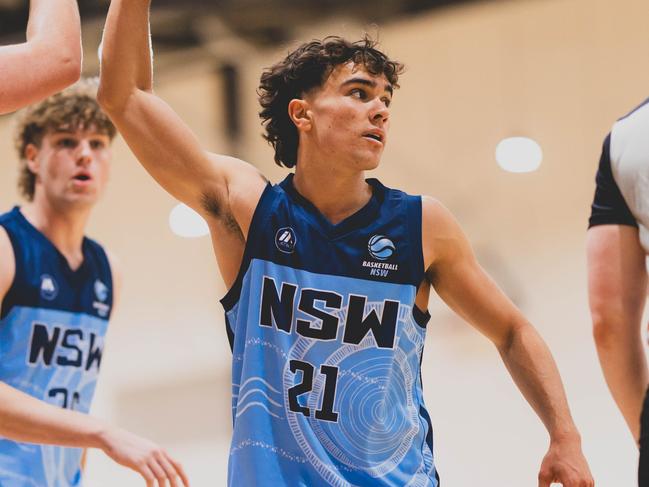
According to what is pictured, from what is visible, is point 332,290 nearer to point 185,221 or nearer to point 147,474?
point 147,474

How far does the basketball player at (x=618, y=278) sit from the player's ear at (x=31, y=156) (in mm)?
2736

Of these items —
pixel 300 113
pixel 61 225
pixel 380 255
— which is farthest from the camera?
pixel 61 225

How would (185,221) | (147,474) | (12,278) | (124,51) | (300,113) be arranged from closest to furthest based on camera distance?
(147,474)
(124,51)
(300,113)
(12,278)
(185,221)

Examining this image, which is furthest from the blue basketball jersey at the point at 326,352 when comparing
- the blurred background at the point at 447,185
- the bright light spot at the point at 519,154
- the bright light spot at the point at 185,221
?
the bright light spot at the point at 185,221

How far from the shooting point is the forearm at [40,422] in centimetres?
345

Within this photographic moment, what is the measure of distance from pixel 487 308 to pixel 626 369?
0.60 metres

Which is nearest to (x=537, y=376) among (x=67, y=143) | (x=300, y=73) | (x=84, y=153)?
(x=300, y=73)

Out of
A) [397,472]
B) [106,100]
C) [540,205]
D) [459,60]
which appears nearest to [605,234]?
[397,472]

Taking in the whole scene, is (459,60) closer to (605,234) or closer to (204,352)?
(204,352)

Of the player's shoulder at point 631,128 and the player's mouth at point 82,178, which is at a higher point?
the player's mouth at point 82,178

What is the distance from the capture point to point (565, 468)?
10.5ft

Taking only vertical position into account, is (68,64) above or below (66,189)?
below

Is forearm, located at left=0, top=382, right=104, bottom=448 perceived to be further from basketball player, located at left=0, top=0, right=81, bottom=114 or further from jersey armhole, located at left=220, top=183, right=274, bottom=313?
basketball player, located at left=0, top=0, right=81, bottom=114

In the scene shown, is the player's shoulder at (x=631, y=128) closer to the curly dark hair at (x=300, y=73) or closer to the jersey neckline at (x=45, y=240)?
the curly dark hair at (x=300, y=73)
